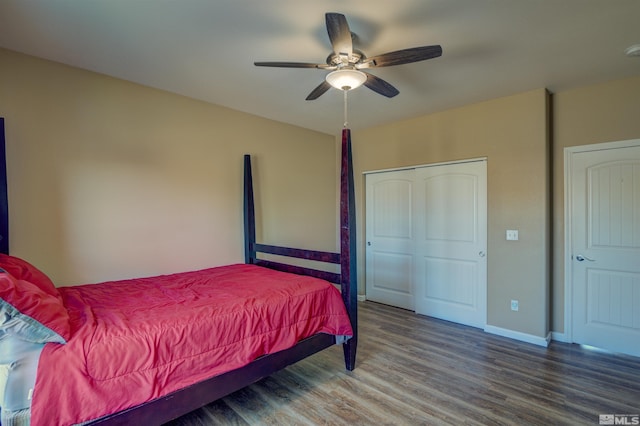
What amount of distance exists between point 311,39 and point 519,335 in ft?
11.5

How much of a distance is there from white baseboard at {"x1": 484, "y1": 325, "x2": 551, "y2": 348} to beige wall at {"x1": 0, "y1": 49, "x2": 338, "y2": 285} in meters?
2.74

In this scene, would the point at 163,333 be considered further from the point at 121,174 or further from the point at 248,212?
the point at 248,212

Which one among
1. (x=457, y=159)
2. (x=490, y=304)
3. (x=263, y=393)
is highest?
(x=457, y=159)

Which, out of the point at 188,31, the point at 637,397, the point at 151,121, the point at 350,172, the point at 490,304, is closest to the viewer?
the point at 188,31

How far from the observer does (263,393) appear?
2.38m

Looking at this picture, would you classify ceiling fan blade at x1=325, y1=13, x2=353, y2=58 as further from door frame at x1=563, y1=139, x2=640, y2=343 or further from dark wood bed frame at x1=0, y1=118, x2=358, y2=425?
door frame at x1=563, y1=139, x2=640, y2=343

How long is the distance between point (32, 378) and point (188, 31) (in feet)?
6.94

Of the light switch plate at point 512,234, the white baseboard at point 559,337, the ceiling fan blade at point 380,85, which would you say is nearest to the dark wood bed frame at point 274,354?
the ceiling fan blade at point 380,85

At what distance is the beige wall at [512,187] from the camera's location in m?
3.15

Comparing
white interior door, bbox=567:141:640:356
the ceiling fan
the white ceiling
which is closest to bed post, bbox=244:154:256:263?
the white ceiling

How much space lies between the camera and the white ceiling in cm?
185

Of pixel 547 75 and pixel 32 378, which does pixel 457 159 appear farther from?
pixel 32 378

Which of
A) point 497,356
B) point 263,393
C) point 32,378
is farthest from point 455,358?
point 32,378

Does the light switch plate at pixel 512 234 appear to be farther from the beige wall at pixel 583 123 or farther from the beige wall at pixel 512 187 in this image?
the beige wall at pixel 583 123
